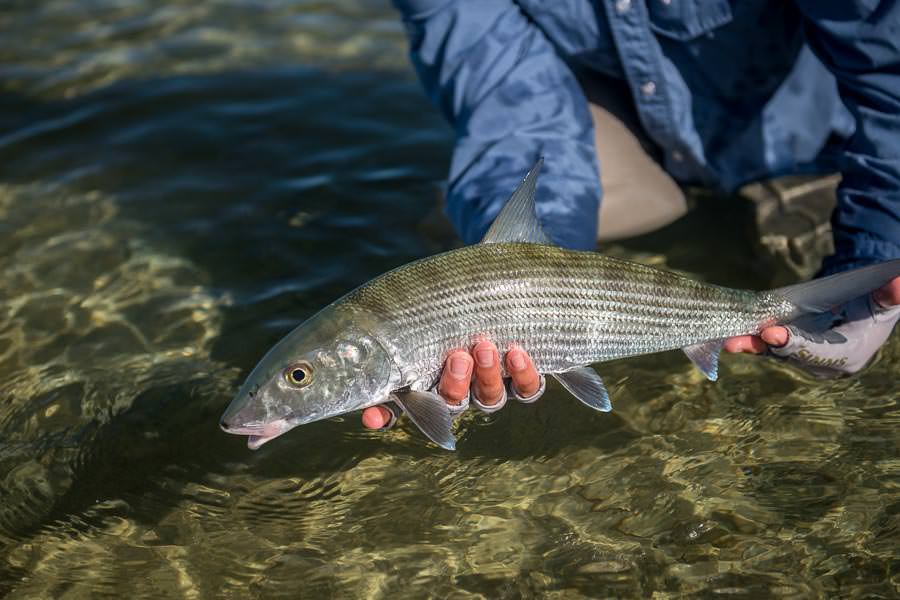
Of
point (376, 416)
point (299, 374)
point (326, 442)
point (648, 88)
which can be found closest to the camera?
point (299, 374)

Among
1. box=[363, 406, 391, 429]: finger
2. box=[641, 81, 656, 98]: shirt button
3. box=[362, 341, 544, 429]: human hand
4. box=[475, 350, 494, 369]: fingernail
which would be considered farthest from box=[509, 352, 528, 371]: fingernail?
box=[641, 81, 656, 98]: shirt button

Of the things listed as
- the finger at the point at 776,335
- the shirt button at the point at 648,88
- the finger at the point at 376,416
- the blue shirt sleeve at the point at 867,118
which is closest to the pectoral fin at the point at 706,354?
the finger at the point at 776,335

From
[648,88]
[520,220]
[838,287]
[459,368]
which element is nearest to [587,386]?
[459,368]

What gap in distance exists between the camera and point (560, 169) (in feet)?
14.0

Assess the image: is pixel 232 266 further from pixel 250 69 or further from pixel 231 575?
pixel 250 69

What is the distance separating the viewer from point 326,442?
411cm

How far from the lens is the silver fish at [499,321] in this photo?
3.13 metres

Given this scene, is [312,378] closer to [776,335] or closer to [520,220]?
[520,220]

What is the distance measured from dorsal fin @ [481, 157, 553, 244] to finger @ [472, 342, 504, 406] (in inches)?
14.6

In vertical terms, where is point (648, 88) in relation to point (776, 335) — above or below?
above

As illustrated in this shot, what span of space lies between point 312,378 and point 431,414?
39 cm

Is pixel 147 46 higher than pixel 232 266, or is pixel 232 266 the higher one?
pixel 147 46

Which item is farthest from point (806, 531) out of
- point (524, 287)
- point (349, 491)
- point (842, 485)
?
point (349, 491)

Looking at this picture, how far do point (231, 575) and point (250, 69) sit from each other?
4.88 meters
